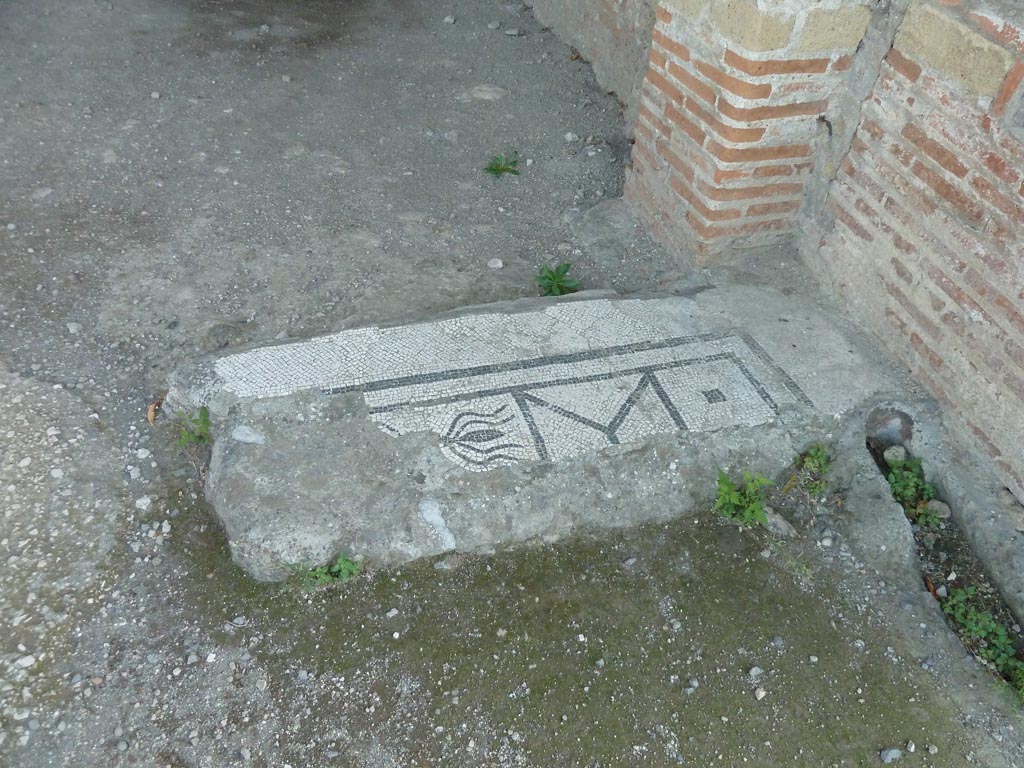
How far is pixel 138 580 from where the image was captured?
7.54 ft

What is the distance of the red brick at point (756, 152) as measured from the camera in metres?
3.00

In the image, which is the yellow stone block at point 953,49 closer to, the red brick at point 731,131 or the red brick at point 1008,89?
the red brick at point 1008,89

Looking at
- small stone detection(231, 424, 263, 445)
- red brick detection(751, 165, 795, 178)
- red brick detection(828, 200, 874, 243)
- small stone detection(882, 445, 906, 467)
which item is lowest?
small stone detection(231, 424, 263, 445)

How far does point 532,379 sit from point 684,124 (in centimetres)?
131

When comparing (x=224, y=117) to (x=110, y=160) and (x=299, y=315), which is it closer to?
(x=110, y=160)

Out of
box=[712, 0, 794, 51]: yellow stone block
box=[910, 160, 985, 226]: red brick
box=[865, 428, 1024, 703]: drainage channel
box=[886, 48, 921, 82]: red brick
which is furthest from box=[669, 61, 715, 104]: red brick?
box=[865, 428, 1024, 703]: drainage channel

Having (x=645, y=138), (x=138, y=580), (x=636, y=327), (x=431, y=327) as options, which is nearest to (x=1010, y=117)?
(x=636, y=327)

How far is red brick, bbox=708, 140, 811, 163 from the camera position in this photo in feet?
9.84

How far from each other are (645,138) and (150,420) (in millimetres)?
2339

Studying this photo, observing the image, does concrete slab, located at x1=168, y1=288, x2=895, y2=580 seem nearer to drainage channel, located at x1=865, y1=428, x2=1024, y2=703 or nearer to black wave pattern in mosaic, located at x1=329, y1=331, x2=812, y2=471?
black wave pattern in mosaic, located at x1=329, y1=331, x2=812, y2=471

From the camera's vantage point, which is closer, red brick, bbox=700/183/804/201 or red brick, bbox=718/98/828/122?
red brick, bbox=718/98/828/122

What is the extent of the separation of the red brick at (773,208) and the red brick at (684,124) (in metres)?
0.35

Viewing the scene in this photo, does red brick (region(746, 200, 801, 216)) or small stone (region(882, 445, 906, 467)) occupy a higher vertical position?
red brick (region(746, 200, 801, 216))

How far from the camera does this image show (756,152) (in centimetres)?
303
